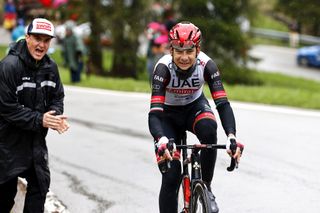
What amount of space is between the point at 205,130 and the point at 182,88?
42 cm

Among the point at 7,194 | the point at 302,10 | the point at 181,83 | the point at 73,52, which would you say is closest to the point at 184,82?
the point at 181,83

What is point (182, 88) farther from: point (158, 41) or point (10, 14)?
point (10, 14)

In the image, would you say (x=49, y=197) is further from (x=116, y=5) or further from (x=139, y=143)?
(x=116, y=5)

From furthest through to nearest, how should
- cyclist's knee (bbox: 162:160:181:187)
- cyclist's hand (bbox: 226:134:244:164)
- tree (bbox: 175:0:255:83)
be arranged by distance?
1. tree (bbox: 175:0:255:83)
2. cyclist's knee (bbox: 162:160:181:187)
3. cyclist's hand (bbox: 226:134:244:164)

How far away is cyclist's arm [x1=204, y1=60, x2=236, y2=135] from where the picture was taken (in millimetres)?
5718

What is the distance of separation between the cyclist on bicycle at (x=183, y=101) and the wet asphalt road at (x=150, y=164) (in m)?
1.61

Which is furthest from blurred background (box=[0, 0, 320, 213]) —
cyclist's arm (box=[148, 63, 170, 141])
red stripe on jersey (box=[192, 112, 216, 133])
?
cyclist's arm (box=[148, 63, 170, 141])

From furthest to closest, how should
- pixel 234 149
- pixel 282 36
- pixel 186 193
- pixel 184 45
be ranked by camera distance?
1. pixel 282 36
2. pixel 186 193
3. pixel 184 45
4. pixel 234 149

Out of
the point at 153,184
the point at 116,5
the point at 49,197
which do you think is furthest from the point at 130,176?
the point at 116,5

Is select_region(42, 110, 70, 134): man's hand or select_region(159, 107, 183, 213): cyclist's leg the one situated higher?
select_region(42, 110, 70, 134): man's hand

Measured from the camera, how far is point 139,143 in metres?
11.5

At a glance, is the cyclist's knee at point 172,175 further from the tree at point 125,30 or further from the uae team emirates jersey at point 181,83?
the tree at point 125,30

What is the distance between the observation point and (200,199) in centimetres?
554

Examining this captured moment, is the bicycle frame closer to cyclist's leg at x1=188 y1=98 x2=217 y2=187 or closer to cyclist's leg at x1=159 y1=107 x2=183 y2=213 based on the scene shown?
cyclist's leg at x1=159 y1=107 x2=183 y2=213
